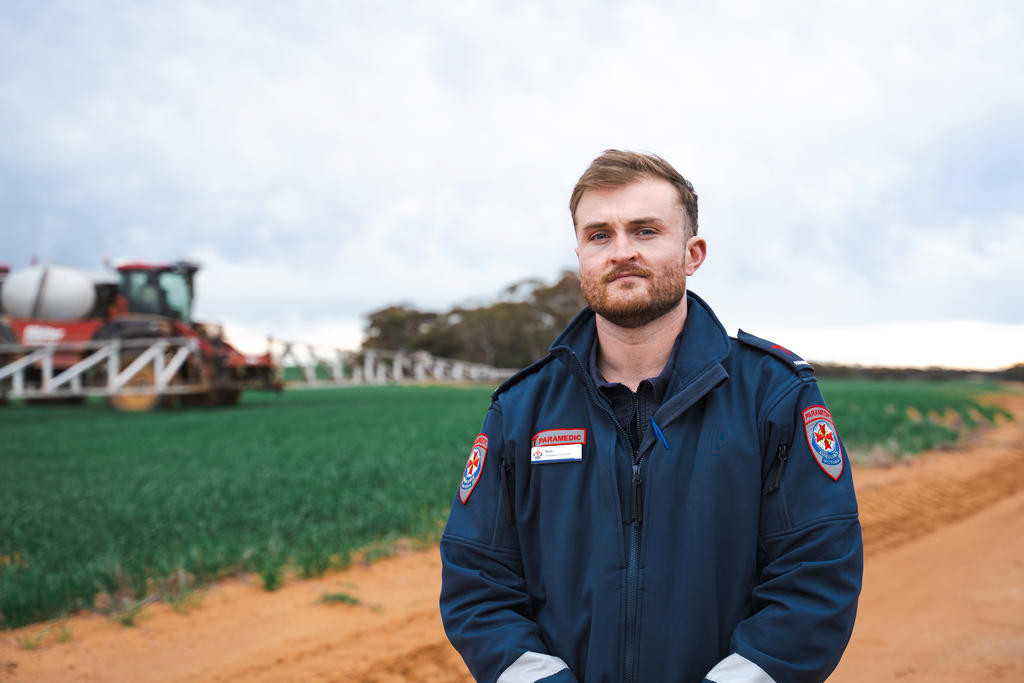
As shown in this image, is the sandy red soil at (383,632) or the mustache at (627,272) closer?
the mustache at (627,272)

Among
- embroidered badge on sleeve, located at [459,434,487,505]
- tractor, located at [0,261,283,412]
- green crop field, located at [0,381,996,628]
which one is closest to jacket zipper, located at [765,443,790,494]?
embroidered badge on sleeve, located at [459,434,487,505]

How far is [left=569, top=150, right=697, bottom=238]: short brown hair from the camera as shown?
1.98 m

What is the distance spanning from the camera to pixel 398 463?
8.91 m

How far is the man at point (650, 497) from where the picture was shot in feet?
5.98

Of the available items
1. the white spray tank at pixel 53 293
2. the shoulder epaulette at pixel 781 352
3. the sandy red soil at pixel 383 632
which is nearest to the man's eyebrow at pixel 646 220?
the shoulder epaulette at pixel 781 352

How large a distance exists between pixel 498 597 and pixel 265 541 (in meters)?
4.17

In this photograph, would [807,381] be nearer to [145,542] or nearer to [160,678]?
[160,678]

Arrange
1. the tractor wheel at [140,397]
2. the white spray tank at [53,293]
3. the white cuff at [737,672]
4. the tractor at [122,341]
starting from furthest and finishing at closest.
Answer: the white spray tank at [53,293] < the tractor wheel at [140,397] < the tractor at [122,341] < the white cuff at [737,672]

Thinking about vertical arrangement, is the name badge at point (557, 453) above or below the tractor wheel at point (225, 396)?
above

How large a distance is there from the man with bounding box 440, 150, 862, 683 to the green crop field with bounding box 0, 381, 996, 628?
133 inches

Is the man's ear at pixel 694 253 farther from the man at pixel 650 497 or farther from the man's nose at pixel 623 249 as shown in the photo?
the man's nose at pixel 623 249

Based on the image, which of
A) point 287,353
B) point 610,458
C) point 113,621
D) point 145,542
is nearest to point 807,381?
point 610,458

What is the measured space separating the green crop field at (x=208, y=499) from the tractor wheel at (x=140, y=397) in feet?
21.3

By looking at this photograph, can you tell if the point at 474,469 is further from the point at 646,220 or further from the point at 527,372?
the point at 646,220
